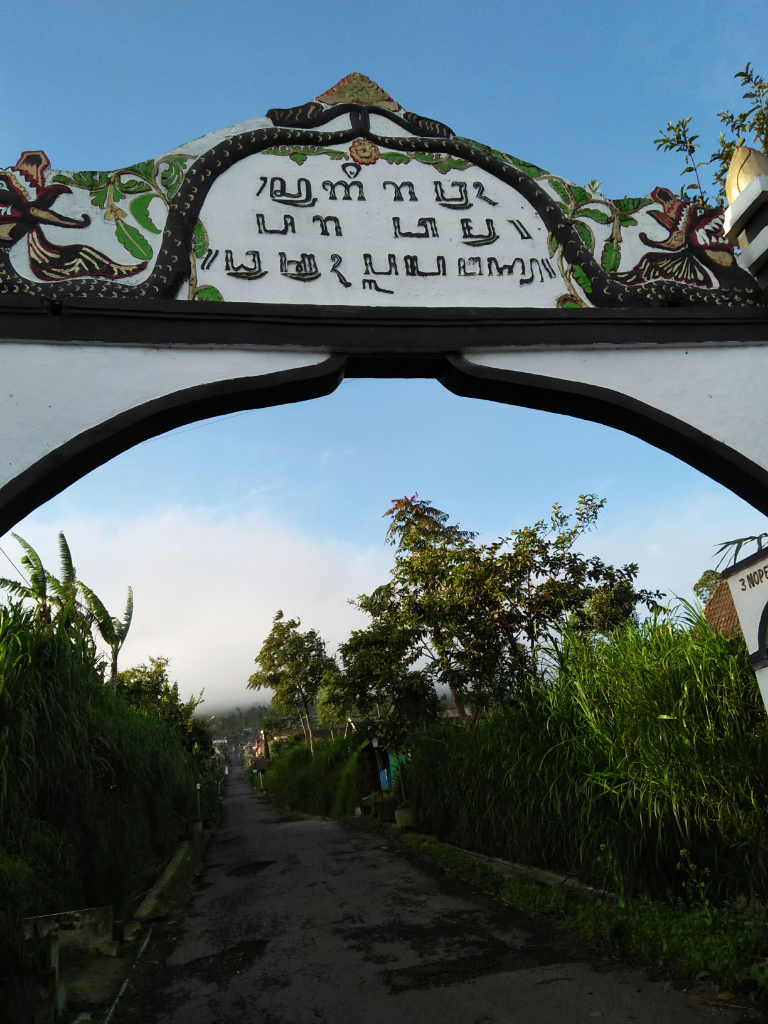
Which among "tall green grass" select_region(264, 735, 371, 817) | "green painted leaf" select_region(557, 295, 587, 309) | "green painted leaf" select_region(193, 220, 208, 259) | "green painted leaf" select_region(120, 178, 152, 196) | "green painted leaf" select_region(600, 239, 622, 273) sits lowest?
"tall green grass" select_region(264, 735, 371, 817)

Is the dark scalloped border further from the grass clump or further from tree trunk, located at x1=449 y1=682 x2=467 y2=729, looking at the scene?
tree trunk, located at x1=449 y1=682 x2=467 y2=729

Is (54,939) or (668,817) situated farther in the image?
(668,817)

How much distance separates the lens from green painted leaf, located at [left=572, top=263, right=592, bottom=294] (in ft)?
14.8

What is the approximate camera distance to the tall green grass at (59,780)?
5.14 metres

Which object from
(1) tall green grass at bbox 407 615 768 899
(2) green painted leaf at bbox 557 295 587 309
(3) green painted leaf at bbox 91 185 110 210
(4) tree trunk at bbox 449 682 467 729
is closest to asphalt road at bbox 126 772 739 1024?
(1) tall green grass at bbox 407 615 768 899

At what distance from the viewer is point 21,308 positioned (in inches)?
148

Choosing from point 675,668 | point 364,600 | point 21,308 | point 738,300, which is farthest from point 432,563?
point 21,308

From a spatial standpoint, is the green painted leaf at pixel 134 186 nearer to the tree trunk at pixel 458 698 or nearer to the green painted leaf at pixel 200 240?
the green painted leaf at pixel 200 240

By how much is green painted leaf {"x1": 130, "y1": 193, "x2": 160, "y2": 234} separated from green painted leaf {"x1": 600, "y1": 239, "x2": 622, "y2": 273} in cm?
264

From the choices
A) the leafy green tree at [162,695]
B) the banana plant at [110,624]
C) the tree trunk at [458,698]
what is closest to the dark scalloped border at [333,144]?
the tree trunk at [458,698]

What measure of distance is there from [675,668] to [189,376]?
3.88m

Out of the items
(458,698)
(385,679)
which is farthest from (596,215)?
(385,679)

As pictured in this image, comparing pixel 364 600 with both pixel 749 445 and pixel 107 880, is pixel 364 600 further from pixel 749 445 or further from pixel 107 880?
pixel 749 445

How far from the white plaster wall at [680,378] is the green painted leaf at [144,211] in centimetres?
191
